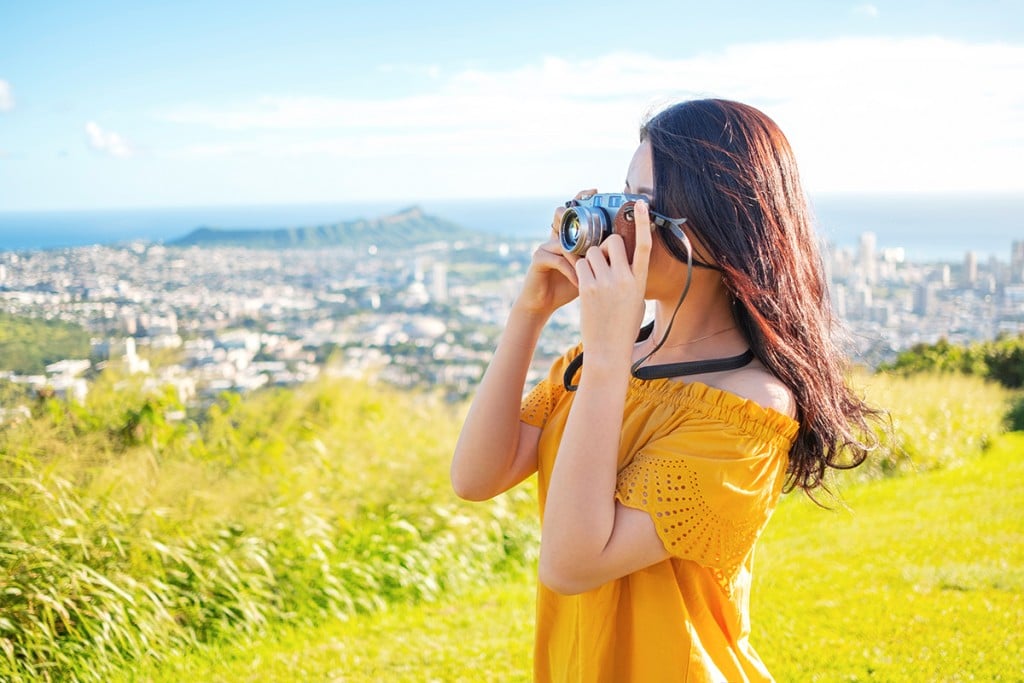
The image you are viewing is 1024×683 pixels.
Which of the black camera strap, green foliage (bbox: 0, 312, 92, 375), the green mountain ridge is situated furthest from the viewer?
the green mountain ridge

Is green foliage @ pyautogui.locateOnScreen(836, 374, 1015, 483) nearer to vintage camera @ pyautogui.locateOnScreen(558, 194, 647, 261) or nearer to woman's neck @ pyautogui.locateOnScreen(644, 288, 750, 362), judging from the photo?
woman's neck @ pyautogui.locateOnScreen(644, 288, 750, 362)

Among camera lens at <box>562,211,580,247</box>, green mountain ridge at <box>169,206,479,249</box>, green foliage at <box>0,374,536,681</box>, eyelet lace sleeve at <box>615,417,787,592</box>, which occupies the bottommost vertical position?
green foliage at <box>0,374,536,681</box>

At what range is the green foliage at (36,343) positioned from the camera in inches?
187

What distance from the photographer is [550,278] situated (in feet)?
5.50

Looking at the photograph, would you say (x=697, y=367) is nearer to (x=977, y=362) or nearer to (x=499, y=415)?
(x=499, y=415)

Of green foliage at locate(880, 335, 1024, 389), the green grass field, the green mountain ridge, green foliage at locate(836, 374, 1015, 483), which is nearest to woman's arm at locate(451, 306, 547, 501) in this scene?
the green grass field

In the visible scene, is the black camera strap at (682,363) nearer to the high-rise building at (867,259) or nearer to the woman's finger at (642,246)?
the woman's finger at (642,246)

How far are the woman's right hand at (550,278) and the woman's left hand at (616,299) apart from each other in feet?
0.63

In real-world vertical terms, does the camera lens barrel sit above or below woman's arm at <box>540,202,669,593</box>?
above

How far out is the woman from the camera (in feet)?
4.28

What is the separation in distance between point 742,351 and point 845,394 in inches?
9.3

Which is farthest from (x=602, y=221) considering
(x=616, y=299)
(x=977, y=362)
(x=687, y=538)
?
(x=977, y=362)

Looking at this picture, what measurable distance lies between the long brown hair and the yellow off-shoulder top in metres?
0.11

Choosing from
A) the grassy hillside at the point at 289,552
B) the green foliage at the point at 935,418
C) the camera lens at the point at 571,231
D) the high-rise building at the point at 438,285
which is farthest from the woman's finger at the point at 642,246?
the high-rise building at the point at 438,285
